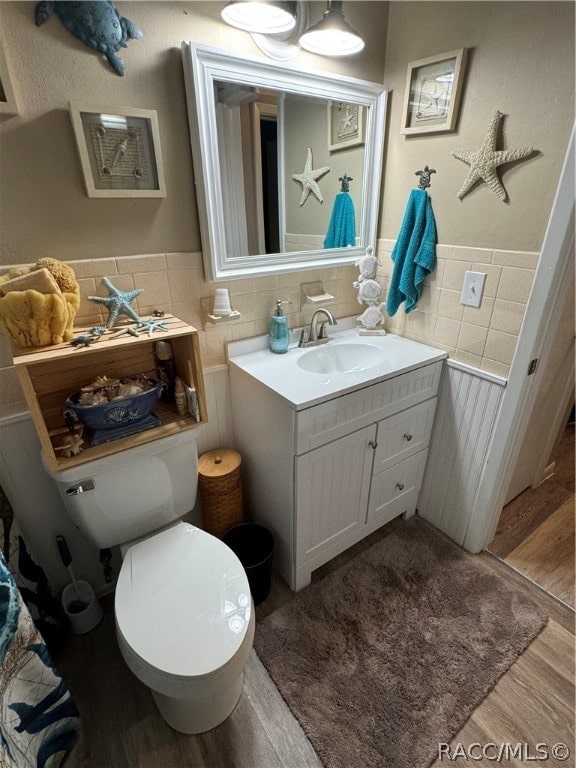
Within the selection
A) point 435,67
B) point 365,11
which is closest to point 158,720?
point 435,67

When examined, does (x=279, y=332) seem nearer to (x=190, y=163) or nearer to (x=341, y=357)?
(x=341, y=357)

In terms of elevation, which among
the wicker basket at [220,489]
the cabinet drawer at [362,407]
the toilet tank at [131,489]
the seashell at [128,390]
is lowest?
the wicker basket at [220,489]

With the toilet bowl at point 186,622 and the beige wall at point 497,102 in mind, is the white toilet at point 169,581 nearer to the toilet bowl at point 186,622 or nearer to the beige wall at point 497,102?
the toilet bowl at point 186,622

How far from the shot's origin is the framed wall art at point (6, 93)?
876mm

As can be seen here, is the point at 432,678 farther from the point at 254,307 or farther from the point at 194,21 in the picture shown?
the point at 194,21

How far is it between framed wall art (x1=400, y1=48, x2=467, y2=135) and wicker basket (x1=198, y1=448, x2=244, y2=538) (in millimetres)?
1417

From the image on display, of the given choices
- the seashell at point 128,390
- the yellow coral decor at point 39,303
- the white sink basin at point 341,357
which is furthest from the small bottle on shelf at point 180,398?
the white sink basin at point 341,357

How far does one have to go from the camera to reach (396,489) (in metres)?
1.67

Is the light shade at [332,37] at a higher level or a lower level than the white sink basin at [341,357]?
higher

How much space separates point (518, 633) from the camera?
1.38 meters

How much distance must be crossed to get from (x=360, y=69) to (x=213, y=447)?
155cm

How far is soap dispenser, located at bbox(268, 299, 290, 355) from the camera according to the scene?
1478mm

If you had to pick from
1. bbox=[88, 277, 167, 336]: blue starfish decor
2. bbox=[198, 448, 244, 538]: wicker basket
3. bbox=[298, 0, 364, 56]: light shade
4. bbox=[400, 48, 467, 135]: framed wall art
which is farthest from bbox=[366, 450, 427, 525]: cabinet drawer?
Result: bbox=[298, 0, 364, 56]: light shade

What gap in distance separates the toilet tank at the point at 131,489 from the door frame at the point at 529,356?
3.68ft
